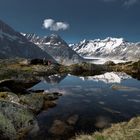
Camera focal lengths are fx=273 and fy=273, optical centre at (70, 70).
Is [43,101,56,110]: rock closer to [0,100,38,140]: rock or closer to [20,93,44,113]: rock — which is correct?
[20,93,44,113]: rock

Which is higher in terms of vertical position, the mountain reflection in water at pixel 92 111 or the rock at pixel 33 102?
the rock at pixel 33 102

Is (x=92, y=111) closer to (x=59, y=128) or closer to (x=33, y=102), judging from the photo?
(x=33, y=102)

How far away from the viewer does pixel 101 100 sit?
45719 mm

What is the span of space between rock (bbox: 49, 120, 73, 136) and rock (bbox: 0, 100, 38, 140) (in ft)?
7.20

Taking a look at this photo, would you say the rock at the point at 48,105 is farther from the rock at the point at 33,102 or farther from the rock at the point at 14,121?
the rock at the point at 14,121

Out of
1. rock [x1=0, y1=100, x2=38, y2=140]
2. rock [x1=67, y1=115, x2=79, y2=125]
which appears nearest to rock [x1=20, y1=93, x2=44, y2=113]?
rock [x1=67, y1=115, x2=79, y2=125]

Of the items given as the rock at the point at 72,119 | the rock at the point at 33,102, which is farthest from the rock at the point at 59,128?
the rock at the point at 33,102

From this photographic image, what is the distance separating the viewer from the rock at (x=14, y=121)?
2398cm

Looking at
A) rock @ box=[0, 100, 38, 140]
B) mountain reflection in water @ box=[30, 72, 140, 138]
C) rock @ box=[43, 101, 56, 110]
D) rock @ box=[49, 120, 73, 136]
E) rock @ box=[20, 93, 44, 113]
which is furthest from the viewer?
rock @ box=[43, 101, 56, 110]

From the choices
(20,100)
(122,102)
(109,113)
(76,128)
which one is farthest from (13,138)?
(122,102)

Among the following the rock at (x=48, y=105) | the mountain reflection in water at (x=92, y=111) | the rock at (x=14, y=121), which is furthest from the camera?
the rock at (x=48, y=105)

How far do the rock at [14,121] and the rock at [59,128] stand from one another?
2194mm

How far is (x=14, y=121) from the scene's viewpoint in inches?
989

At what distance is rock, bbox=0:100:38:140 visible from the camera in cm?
2398
